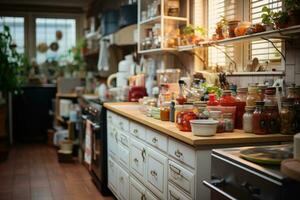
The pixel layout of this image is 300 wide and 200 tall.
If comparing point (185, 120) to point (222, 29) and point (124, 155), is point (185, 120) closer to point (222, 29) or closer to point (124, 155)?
point (222, 29)

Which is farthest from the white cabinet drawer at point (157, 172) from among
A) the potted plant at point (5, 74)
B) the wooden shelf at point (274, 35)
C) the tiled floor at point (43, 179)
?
the potted plant at point (5, 74)

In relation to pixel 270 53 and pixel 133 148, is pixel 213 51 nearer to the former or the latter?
A: pixel 270 53

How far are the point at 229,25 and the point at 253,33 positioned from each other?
0.35 m

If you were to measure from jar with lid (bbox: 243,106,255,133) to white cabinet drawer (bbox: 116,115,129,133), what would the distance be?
1.21 meters

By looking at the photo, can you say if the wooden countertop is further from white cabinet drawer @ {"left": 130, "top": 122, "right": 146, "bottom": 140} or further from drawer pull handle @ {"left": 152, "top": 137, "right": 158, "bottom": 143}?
white cabinet drawer @ {"left": 130, "top": 122, "right": 146, "bottom": 140}

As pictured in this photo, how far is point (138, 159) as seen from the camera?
2.90m

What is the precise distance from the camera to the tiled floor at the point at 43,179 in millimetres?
3826

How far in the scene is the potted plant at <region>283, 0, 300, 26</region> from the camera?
2055mm

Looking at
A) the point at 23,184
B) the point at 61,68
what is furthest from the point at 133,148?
the point at 61,68

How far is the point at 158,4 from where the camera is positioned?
145 inches

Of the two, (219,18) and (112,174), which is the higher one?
(219,18)

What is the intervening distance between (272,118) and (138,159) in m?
1.11

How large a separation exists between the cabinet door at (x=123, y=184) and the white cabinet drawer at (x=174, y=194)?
949mm

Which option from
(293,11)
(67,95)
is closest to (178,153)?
(293,11)
